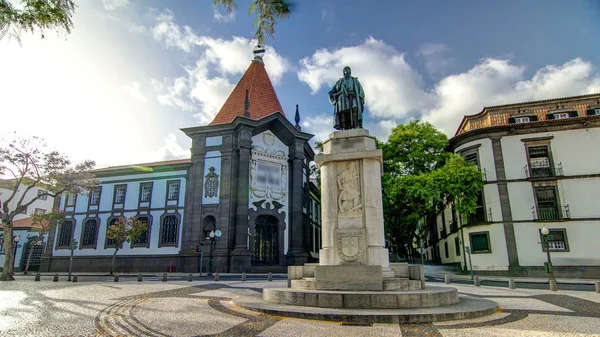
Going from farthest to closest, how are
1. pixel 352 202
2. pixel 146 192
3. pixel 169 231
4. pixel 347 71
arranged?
pixel 146 192
pixel 169 231
pixel 347 71
pixel 352 202

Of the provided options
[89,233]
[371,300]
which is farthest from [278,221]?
[371,300]

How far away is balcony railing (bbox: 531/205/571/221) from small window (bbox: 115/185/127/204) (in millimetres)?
35160

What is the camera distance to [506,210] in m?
27.2

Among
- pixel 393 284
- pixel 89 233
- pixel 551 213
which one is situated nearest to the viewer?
pixel 393 284

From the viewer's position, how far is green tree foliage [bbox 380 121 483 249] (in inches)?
1018

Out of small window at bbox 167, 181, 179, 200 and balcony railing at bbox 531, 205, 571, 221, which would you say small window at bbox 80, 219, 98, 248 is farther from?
balcony railing at bbox 531, 205, 571, 221

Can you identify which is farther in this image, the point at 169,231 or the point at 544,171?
the point at 169,231

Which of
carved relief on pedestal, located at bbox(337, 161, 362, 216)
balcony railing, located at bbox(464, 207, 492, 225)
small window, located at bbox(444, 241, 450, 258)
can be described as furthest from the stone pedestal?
small window, located at bbox(444, 241, 450, 258)

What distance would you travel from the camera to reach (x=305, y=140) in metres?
31.2

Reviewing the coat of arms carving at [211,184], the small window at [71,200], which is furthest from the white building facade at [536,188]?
the small window at [71,200]

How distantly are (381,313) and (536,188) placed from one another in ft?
88.1

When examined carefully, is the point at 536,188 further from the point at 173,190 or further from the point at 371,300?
the point at 173,190

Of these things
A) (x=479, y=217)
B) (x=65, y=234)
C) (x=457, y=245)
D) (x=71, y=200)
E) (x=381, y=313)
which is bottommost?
(x=381, y=313)

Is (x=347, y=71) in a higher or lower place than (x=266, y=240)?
higher
